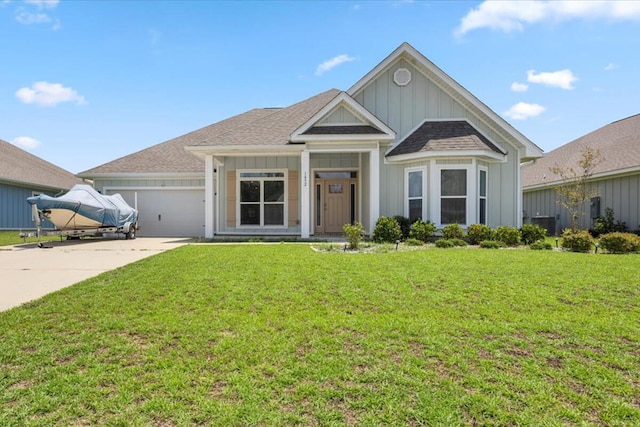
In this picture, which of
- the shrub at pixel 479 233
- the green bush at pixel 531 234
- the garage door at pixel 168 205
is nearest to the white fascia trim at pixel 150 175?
the garage door at pixel 168 205

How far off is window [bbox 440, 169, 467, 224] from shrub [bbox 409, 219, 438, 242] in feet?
2.96

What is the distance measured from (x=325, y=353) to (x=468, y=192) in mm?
10632

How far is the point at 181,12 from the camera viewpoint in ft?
39.1

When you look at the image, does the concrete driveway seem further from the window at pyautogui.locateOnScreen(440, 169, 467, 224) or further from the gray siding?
the gray siding

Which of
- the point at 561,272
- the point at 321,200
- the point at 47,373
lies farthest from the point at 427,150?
the point at 47,373

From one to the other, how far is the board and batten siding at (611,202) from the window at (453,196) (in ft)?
27.5

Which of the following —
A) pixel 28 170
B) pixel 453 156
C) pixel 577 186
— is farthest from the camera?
pixel 28 170

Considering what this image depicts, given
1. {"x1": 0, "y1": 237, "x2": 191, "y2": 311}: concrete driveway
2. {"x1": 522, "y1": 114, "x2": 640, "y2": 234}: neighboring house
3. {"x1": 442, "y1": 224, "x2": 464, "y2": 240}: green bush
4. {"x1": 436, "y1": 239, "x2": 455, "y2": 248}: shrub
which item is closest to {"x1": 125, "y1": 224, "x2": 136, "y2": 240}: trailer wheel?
{"x1": 0, "y1": 237, "x2": 191, "y2": 311}: concrete driveway

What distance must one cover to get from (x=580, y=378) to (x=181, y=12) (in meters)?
14.1

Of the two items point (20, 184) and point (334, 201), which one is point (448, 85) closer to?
point (334, 201)

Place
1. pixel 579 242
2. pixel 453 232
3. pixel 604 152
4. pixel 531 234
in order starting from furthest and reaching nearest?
pixel 604 152 < pixel 531 234 < pixel 453 232 < pixel 579 242

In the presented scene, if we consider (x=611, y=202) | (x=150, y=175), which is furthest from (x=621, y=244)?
(x=150, y=175)

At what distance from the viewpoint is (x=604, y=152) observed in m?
17.7

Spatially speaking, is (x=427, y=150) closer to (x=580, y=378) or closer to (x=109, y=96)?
(x=580, y=378)
